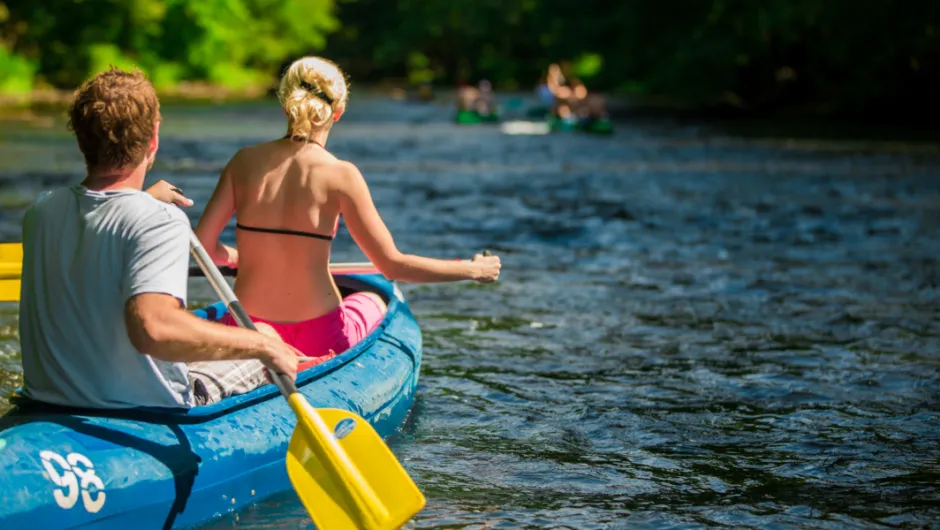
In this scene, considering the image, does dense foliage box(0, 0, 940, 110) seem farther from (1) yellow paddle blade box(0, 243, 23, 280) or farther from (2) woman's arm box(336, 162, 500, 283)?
(1) yellow paddle blade box(0, 243, 23, 280)

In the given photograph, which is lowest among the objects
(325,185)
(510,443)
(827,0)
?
(510,443)

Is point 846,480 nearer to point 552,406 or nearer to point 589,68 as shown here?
point 552,406

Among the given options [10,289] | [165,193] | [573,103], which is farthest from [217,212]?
[573,103]

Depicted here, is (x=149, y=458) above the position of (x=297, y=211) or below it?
below

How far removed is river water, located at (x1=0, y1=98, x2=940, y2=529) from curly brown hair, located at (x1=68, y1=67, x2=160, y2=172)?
1.30 m

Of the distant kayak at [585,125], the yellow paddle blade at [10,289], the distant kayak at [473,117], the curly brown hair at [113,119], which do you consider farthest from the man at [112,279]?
the distant kayak at [473,117]

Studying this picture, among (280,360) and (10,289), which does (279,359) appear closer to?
(280,360)

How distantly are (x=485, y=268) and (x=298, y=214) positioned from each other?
78cm

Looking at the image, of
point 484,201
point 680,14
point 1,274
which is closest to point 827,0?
point 680,14

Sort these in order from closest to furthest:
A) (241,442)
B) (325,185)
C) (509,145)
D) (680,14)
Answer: (241,442), (325,185), (509,145), (680,14)

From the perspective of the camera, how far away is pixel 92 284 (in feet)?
12.1

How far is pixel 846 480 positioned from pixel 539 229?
27.5 ft

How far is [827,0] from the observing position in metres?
28.9

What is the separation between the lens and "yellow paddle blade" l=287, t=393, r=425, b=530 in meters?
4.00
